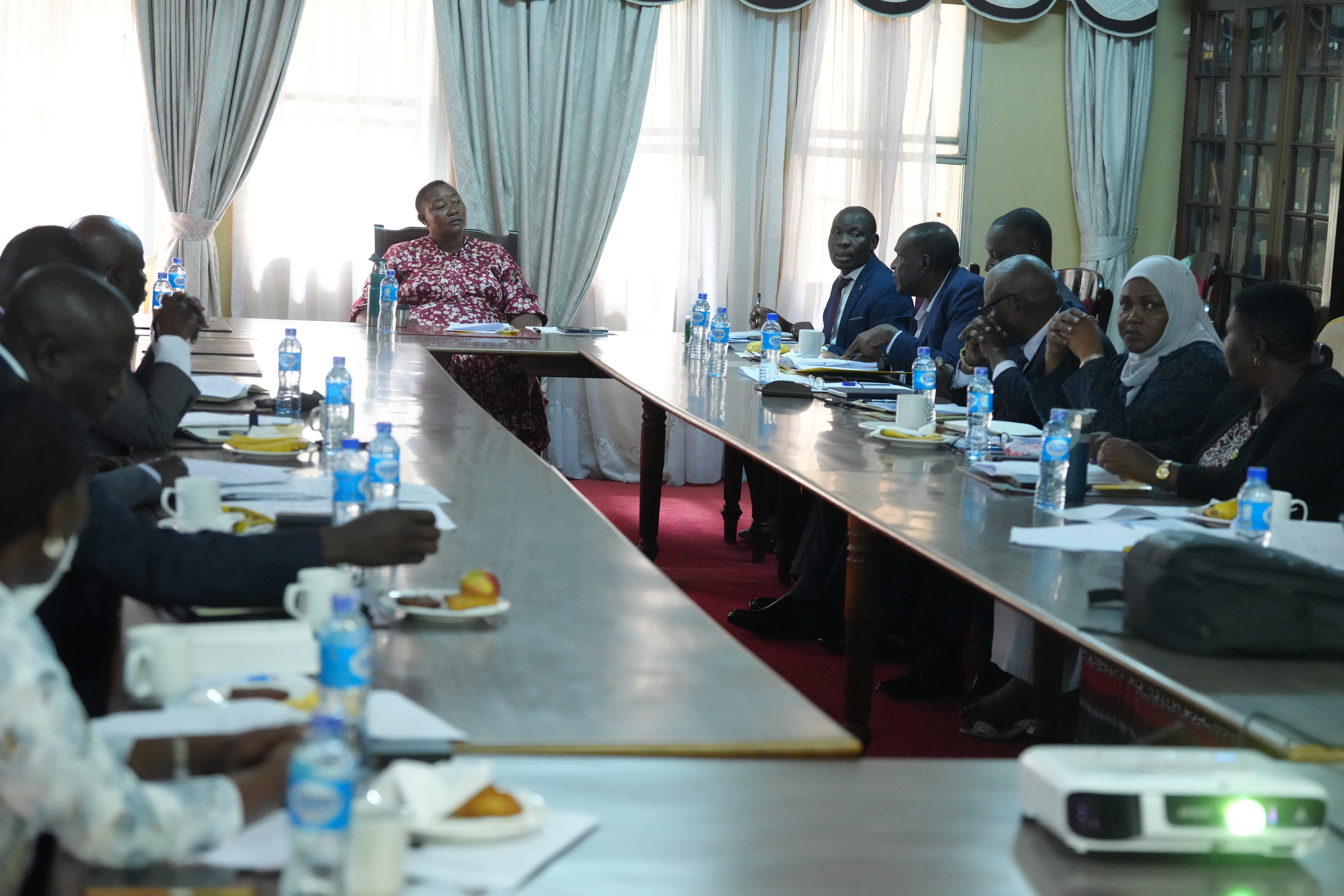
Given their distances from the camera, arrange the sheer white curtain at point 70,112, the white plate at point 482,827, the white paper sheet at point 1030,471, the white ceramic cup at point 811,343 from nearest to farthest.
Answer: the white plate at point 482,827 → the white paper sheet at point 1030,471 → the white ceramic cup at point 811,343 → the sheer white curtain at point 70,112

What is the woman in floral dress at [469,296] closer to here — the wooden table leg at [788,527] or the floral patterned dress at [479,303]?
the floral patterned dress at [479,303]

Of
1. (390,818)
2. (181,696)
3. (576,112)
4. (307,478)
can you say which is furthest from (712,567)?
(390,818)

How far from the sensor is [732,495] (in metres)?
5.71

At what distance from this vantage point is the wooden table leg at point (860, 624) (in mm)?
2744

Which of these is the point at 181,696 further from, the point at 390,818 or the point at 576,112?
the point at 576,112

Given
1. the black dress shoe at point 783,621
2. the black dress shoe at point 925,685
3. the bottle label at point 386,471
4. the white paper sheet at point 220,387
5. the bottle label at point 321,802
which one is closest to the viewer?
the bottle label at point 321,802

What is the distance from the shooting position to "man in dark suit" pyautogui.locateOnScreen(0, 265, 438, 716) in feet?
5.27

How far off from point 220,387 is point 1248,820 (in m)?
2.87

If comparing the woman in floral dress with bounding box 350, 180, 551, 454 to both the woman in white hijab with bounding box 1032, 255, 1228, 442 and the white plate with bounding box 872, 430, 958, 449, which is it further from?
the woman in white hijab with bounding box 1032, 255, 1228, 442

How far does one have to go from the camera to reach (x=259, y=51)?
6090 mm

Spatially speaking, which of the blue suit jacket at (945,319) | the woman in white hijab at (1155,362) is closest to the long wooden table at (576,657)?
the woman in white hijab at (1155,362)

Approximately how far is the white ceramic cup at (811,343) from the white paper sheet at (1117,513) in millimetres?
2418

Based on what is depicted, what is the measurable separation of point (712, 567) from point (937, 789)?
3881 millimetres

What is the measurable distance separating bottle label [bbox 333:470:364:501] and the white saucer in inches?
5.8
